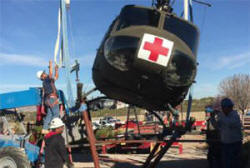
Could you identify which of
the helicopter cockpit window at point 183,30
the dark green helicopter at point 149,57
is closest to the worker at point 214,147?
the dark green helicopter at point 149,57

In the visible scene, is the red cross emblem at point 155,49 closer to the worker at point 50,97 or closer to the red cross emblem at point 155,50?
the red cross emblem at point 155,50

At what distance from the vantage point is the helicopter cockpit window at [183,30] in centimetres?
429

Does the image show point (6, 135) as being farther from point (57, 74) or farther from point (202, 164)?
point (202, 164)

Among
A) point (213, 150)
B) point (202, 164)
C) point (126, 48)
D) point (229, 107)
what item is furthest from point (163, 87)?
point (202, 164)

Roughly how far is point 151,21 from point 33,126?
513 centimetres

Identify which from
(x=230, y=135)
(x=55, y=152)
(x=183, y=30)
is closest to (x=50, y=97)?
(x=55, y=152)

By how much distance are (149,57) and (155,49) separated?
0.14 meters

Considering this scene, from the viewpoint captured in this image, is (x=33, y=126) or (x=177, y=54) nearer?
(x=177, y=54)

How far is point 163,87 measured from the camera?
13.6ft

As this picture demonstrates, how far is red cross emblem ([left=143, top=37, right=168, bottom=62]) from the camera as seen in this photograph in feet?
12.3

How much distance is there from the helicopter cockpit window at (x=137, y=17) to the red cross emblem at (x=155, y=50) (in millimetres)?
501

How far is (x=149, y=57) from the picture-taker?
12.3 feet

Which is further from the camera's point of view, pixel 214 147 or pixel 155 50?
pixel 214 147

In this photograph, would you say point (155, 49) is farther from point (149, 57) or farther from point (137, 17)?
point (137, 17)
